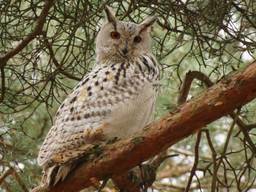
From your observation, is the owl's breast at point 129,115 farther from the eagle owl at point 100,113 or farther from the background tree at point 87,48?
the background tree at point 87,48

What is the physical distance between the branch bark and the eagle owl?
0.13 metres

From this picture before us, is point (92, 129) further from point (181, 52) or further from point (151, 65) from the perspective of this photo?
point (181, 52)

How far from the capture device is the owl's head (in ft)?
7.69

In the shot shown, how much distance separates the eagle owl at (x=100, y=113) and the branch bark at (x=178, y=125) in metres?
0.13

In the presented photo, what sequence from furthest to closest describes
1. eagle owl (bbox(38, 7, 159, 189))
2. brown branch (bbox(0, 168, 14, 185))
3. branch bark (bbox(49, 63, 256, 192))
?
brown branch (bbox(0, 168, 14, 185)), eagle owl (bbox(38, 7, 159, 189)), branch bark (bbox(49, 63, 256, 192))

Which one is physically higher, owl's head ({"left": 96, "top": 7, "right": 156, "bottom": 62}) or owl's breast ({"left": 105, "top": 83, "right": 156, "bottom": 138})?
owl's head ({"left": 96, "top": 7, "right": 156, "bottom": 62})

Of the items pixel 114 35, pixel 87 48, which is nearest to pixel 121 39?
pixel 114 35

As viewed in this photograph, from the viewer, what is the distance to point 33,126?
3.50 meters

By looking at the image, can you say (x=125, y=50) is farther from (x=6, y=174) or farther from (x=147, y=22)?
(x=6, y=174)

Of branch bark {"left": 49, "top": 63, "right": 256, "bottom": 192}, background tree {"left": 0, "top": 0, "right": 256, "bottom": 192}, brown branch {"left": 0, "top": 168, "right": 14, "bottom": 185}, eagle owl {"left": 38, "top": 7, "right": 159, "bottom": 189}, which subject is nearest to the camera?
branch bark {"left": 49, "top": 63, "right": 256, "bottom": 192}

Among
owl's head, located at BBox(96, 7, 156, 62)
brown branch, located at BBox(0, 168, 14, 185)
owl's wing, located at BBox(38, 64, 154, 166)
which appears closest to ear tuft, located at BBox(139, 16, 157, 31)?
owl's head, located at BBox(96, 7, 156, 62)

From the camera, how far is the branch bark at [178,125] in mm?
1507

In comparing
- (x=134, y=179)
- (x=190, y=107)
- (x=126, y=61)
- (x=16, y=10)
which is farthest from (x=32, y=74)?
(x=190, y=107)

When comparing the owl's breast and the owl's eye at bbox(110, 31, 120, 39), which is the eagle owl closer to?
the owl's breast
